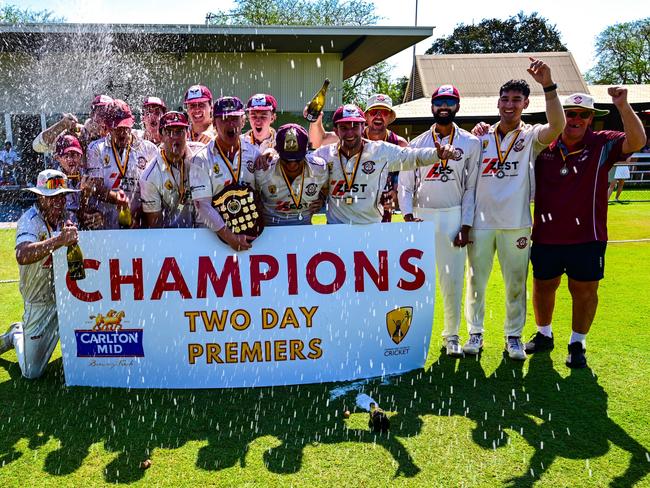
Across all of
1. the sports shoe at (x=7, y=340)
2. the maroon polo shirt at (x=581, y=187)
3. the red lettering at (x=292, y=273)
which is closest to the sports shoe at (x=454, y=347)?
the maroon polo shirt at (x=581, y=187)

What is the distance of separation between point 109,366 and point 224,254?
1.22 meters

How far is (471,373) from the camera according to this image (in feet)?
15.4

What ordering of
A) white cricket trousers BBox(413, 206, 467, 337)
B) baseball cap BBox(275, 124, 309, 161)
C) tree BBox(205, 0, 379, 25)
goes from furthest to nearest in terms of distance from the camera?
tree BBox(205, 0, 379, 25) → white cricket trousers BBox(413, 206, 467, 337) → baseball cap BBox(275, 124, 309, 161)

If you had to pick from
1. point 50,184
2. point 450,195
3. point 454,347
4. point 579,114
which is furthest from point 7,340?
point 579,114

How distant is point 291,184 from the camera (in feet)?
14.6

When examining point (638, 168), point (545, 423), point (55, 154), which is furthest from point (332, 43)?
point (545, 423)

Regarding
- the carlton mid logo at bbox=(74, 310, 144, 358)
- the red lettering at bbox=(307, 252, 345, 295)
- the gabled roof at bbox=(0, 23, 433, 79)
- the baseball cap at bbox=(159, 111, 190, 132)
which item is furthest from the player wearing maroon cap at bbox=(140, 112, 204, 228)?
the gabled roof at bbox=(0, 23, 433, 79)

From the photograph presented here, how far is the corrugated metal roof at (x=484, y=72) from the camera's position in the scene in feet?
89.1

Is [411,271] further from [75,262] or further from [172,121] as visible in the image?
[75,262]

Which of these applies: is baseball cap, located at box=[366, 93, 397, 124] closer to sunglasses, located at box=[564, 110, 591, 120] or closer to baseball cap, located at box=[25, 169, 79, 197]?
sunglasses, located at box=[564, 110, 591, 120]

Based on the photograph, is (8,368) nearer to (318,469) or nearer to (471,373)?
(318,469)

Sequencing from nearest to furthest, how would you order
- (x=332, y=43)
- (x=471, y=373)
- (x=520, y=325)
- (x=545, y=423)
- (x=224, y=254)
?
(x=545, y=423), (x=224, y=254), (x=471, y=373), (x=520, y=325), (x=332, y=43)

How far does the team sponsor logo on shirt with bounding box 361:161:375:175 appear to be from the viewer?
4.53 m

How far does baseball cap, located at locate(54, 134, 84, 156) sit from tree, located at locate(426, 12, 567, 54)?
57212 mm
